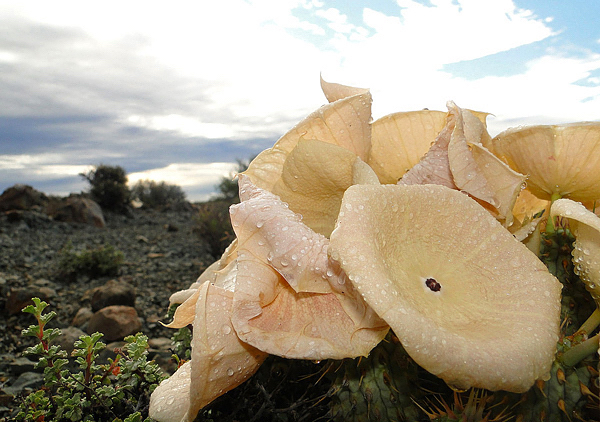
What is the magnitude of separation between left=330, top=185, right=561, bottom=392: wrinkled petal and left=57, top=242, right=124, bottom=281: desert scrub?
6.11 m

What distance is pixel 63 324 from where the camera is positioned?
4586 mm

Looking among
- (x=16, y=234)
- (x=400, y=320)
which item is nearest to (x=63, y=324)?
(x=16, y=234)

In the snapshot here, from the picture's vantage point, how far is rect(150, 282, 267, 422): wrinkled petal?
748mm

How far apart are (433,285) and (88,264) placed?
20.7 feet

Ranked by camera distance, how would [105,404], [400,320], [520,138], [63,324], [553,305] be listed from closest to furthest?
[400,320] → [553,305] → [520,138] → [105,404] → [63,324]

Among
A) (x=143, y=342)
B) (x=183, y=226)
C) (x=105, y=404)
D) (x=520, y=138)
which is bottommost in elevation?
(x=183, y=226)

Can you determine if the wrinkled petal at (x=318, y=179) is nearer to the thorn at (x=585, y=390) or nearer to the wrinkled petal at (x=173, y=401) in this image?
the wrinkled petal at (x=173, y=401)

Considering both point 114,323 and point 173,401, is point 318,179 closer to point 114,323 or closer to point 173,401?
point 173,401

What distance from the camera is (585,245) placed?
33.9 inches

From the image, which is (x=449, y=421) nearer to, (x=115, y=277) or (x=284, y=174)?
(x=284, y=174)

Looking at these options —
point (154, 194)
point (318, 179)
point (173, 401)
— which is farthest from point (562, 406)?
point (154, 194)

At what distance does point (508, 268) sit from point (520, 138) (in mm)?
386

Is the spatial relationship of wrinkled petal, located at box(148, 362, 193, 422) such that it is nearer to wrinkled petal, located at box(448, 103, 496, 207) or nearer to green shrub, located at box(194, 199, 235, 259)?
wrinkled petal, located at box(448, 103, 496, 207)

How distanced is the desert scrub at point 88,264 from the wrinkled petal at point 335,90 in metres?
5.80
